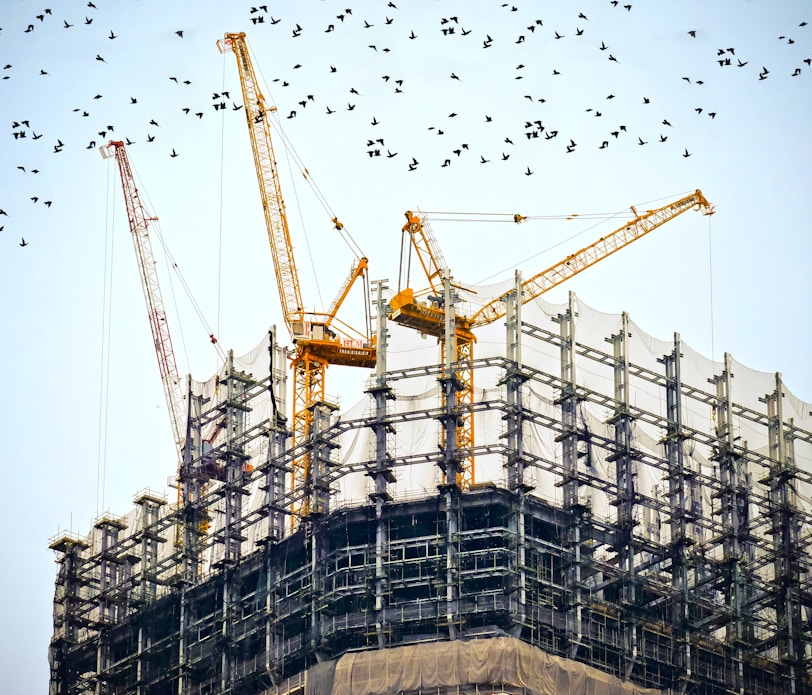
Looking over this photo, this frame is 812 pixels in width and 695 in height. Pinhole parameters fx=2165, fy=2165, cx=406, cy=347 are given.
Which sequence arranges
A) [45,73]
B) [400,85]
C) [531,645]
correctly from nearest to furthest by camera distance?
[45,73] < [400,85] < [531,645]

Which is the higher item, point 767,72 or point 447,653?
point 767,72

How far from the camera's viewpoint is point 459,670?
19300cm

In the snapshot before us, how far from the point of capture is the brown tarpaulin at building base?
632ft

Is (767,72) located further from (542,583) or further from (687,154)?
(542,583)

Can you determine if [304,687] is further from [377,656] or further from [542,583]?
[542,583]

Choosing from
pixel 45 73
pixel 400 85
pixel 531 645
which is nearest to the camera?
pixel 45 73

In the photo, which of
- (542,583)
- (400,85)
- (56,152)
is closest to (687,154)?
(400,85)

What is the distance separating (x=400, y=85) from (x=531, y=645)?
51987 mm

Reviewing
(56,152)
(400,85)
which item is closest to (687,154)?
(400,85)

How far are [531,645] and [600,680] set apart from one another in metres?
8.22

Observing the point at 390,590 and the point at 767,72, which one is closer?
the point at 767,72

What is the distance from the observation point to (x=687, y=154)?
630 ft

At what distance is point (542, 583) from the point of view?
199750 millimetres

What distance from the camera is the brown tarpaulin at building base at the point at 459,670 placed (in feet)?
632
